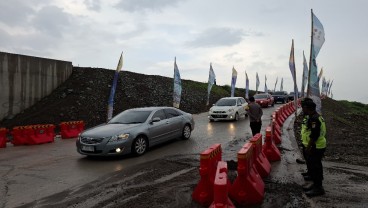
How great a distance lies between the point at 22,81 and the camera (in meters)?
24.3

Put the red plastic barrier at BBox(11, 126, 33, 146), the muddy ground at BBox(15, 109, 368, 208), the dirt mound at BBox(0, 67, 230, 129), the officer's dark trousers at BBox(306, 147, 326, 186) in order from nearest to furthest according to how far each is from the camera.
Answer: the muddy ground at BBox(15, 109, 368, 208) → the officer's dark trousers at BBox(306, 147, 326, 186) → the red plastic barrier at BBox(11, 126, 33, 146) → the dirt mound at BBox(0, 67, 230, 129)

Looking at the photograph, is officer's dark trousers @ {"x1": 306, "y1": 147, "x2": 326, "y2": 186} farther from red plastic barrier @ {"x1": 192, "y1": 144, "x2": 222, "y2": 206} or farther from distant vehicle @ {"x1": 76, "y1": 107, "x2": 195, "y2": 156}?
distant vehicle @ {"x1": 76, "y1": 107, "x2": 195, "y2": 156}

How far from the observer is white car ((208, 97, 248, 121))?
70.6 ft

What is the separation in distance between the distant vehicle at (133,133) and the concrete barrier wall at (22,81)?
1386 centimetres

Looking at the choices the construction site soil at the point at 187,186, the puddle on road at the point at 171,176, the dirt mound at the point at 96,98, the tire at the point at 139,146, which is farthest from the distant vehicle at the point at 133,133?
the dirt mound at the point at 96,98

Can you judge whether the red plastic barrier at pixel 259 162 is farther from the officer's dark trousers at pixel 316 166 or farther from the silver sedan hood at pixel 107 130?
the silver sedan hood at pixel 107 130

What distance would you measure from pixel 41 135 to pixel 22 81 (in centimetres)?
1038

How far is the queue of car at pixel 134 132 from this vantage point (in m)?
10.6

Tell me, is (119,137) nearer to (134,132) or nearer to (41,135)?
(134,132)

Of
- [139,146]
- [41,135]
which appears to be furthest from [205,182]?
[41,135]

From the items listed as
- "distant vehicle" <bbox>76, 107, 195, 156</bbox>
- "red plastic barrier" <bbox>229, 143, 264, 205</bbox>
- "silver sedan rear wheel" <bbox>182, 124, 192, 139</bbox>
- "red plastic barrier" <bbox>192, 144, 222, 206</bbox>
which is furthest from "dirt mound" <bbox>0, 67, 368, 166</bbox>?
"red plastic barrier" <bbox>192, 144, 222, 206</bbox>

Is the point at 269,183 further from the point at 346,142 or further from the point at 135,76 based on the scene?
the point at 135,76

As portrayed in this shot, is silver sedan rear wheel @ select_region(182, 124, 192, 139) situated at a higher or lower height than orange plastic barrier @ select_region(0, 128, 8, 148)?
higher

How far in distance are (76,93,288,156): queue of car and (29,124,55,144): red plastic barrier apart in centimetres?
453
